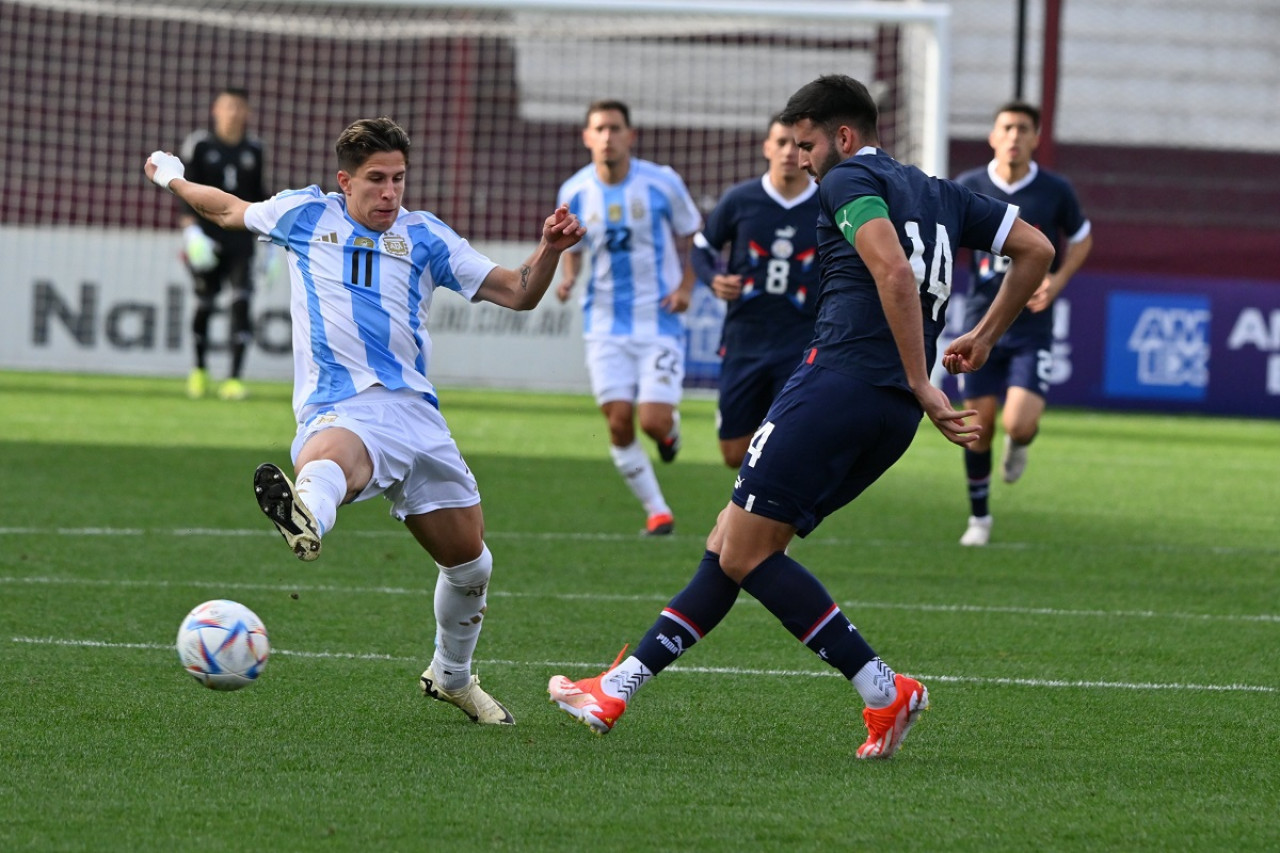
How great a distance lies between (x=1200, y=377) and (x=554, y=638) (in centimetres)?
1430

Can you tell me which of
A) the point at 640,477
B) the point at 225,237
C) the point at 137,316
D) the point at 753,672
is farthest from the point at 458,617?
the point at 137,316

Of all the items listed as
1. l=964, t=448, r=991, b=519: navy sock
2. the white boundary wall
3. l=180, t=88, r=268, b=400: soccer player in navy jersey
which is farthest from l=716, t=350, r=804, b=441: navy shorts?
the white boundary wall

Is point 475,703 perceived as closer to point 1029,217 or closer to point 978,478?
point 978,478

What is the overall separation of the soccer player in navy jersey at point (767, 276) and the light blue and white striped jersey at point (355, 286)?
348 cm

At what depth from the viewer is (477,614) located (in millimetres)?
5340

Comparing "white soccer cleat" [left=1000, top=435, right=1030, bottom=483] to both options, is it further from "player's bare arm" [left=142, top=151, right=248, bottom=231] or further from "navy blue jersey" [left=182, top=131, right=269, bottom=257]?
"navy blue jersey" [left=182, top=131, right=269, bottom=257]

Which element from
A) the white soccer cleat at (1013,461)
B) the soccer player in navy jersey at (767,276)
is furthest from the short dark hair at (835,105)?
the white soccer cleat at (1013,461)

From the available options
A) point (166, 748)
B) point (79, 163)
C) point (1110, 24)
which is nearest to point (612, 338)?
point (166, 748)

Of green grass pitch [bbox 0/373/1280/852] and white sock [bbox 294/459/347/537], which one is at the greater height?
white sock [bbox 294/459/347/537]

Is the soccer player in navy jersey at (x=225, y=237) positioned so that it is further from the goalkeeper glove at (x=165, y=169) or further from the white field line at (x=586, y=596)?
the goalkeeper glove at (x=165, y=169)

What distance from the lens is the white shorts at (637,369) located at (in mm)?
9938

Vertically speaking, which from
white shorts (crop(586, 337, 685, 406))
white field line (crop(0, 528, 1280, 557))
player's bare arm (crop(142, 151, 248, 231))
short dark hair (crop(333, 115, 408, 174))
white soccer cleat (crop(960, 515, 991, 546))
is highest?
short dark hair (crop(333, 115, 408, 174))

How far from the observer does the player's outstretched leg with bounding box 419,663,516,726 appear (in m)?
5.23

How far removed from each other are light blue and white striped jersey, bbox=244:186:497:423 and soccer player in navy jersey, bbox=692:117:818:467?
11.4 feet
